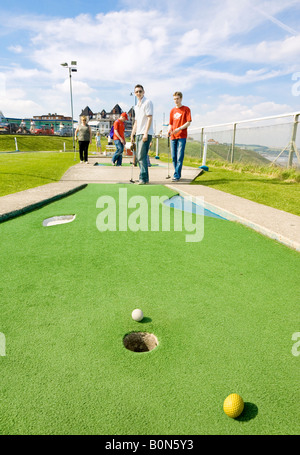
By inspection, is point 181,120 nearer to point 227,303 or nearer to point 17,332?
point 227,303

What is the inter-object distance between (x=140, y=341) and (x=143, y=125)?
5925 mm

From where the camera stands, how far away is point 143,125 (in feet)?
22.5

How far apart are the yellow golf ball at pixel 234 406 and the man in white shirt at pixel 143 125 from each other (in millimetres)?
6123

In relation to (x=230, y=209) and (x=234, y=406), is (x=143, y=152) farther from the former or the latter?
Answer: (x=234, y=406)

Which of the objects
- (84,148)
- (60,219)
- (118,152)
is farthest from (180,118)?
(84,148)

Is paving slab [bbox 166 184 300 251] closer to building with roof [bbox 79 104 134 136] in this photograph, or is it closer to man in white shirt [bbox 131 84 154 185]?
man in white shirt [bbox 131 84 154 185]

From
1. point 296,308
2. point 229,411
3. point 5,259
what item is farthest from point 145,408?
point 5,259

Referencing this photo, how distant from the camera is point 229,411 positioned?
1249 mm

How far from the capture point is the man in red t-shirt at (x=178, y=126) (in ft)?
24.6

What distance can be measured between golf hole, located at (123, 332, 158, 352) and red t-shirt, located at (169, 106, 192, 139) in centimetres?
660

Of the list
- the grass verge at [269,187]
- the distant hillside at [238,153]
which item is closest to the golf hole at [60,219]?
the grass verge at [269,187]

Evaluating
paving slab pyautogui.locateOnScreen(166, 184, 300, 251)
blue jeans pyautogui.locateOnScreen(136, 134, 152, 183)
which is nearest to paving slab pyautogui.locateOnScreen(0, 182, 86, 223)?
blue jeans pyautogui.locateOnScreen(136, 134, 152, 183)

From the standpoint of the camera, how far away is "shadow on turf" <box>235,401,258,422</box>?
125cm

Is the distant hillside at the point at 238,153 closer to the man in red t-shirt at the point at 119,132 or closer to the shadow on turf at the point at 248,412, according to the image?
the man in red t-shirt at the point at 119,132
